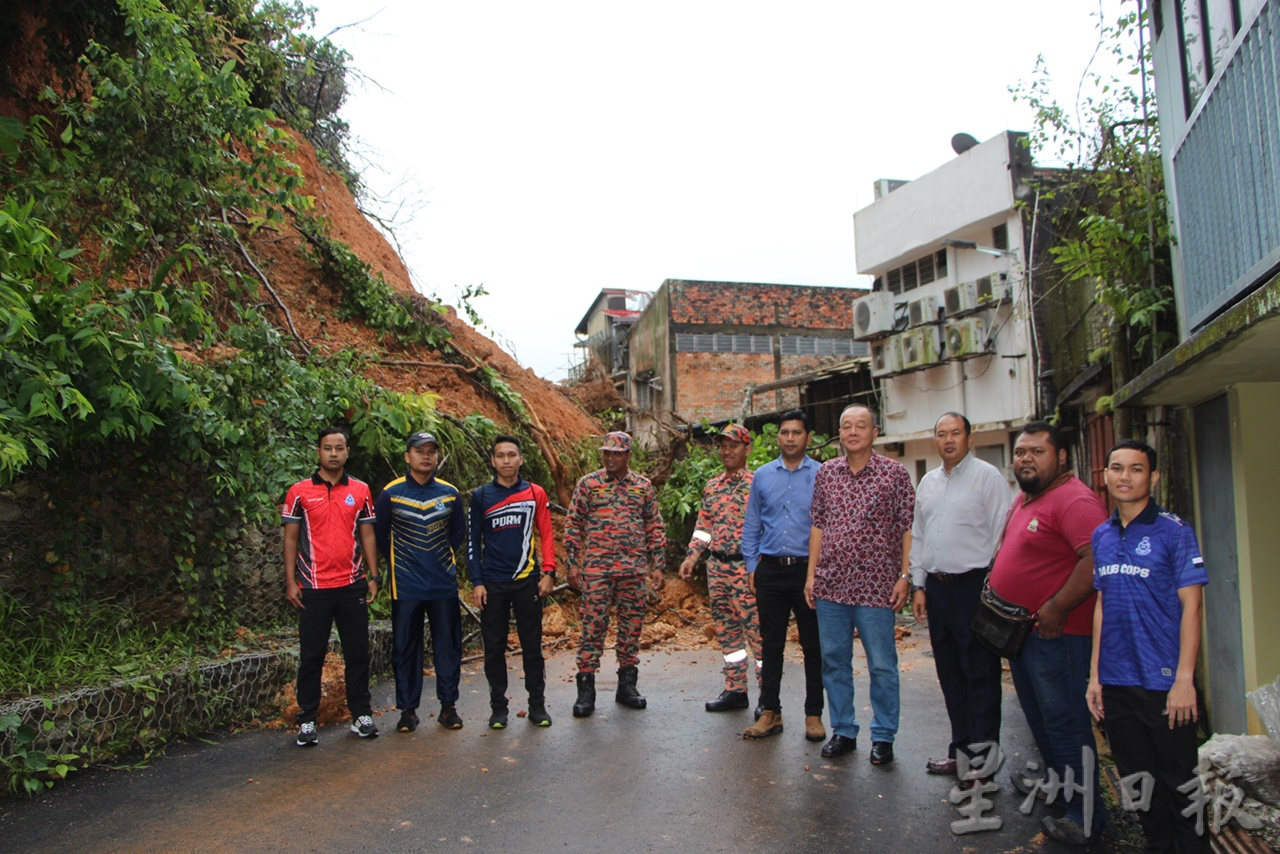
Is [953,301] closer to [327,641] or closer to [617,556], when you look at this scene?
[617,556]

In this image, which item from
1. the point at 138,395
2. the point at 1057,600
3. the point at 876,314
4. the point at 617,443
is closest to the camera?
the point at 1057,600

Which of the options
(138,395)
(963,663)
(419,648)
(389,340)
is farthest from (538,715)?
(389,340)

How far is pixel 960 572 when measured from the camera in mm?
4770

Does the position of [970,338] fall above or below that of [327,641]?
above

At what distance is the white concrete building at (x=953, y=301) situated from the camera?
57.9 ft

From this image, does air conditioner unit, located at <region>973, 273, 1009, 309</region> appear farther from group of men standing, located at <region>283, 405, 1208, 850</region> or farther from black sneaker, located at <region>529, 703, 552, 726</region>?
black sneaker, located at <region>529, 703, 552, 726</region>

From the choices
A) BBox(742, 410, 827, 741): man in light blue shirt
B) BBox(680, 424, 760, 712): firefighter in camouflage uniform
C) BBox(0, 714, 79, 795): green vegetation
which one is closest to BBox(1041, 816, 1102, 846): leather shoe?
BBox(742, 410, 827, 741): man in light blue shirt

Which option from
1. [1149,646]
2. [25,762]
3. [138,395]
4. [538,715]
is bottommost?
[538,715]

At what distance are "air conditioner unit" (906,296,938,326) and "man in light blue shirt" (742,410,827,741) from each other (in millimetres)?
14583

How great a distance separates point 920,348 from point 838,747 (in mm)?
15542

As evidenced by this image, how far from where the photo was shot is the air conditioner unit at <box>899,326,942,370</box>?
1931 cm

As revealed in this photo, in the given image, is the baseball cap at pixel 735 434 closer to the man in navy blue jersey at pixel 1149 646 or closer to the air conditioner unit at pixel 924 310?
the man in navy blue jersey at pixel 1149 646

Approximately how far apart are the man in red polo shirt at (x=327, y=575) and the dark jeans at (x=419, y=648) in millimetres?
211

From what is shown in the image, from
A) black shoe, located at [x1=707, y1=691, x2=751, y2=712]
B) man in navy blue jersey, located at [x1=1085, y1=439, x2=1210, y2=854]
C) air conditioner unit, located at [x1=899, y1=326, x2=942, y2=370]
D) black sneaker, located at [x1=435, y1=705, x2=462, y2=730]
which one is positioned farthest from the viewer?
air conditioner unit, located at [x1=899, y1=326, x2=942, y2=370]
